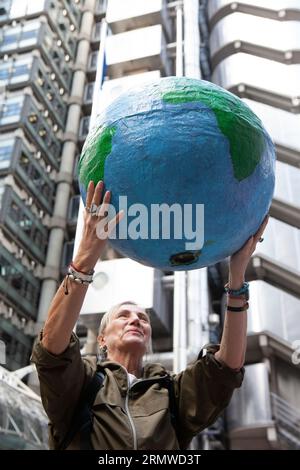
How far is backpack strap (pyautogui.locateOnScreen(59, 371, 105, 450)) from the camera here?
1.97 metres

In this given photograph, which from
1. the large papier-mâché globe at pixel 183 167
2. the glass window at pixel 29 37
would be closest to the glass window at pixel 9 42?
the glass window at pixel 29 37

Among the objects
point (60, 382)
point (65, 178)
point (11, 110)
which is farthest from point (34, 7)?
point (60, 382)

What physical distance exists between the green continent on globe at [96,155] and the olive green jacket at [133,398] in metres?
0.68

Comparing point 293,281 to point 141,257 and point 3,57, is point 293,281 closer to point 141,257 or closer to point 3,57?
point 141,257

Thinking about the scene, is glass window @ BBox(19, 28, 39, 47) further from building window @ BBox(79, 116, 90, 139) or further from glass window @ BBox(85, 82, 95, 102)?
building window @ BBox(79, 116, 90, 139)

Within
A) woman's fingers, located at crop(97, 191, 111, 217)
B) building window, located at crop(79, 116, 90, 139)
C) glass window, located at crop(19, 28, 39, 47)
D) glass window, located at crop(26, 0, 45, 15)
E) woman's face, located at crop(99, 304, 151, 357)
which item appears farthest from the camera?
building window, located at crop(79, 116, 90, 139)

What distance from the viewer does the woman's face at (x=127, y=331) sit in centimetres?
230

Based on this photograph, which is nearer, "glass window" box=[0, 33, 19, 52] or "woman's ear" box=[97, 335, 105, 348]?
"woman's ear" box=[97, 335, 105, 348]

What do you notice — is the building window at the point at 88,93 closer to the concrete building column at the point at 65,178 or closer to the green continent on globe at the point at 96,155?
the concrete building column at the point at 65,178

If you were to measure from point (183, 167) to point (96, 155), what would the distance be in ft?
1.36

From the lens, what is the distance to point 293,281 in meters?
14.3

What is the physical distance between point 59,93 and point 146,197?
1051 inches

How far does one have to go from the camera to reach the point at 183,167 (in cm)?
196

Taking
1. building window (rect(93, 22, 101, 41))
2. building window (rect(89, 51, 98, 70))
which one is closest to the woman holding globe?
building window (rect(89, 51, 98, 70))
